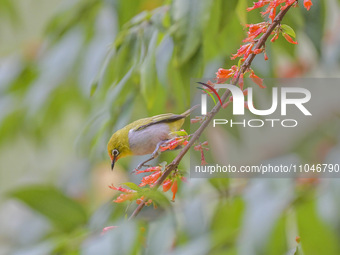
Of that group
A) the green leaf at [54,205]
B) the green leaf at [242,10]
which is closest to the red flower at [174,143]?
the green leaf at [242,10]

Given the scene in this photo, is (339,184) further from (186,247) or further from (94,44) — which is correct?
(94,44)

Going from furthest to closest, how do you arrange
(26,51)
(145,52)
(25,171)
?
1. (25,171)
2. (26,51)
3. (145,52)

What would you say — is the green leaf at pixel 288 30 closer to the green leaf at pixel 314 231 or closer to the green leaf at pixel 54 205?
the green leaf at pixel 314 231

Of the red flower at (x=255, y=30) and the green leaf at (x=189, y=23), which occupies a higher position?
the green leaf at (x=189, y=23)

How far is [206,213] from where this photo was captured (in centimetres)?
64

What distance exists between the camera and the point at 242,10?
38 centimetres

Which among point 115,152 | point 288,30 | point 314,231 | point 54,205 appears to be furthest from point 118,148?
point 54,205

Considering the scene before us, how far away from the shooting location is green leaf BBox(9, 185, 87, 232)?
0.69m

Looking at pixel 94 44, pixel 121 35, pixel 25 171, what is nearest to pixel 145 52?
pixel 121 35

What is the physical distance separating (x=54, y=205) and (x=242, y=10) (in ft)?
1.43

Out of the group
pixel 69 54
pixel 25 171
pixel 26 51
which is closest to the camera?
pixel 69 54

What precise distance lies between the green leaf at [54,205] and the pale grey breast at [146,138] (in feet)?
1.31

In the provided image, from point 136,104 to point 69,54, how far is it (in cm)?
50

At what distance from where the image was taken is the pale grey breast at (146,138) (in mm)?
298
